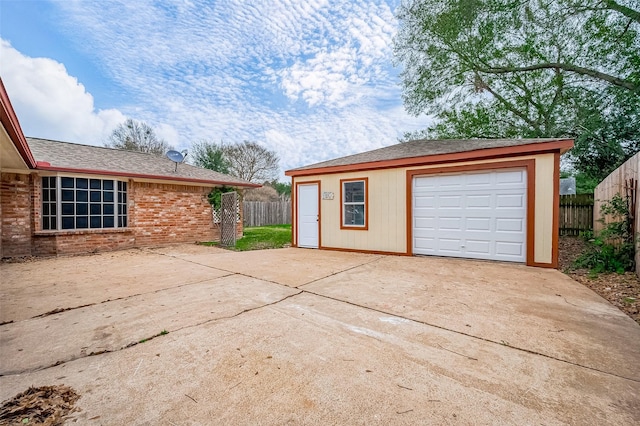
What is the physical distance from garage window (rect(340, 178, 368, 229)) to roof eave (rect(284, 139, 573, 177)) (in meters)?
0.42

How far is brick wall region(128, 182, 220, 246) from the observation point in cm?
912

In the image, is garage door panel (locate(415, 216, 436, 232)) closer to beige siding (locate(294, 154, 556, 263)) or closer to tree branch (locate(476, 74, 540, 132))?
beige siding (locate(294, 154, 556, 263))

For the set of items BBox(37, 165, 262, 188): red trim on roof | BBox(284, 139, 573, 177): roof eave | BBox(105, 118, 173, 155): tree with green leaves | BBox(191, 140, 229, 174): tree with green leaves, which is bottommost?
BBox(37, 165, 262, 188): red trim on roof

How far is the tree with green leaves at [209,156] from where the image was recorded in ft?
64.0

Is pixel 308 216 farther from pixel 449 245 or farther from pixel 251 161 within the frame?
pixel 251 161

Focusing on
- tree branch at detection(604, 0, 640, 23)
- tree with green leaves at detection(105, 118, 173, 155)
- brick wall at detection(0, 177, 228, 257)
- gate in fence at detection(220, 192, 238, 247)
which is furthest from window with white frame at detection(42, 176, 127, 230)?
tree branch at detection(604, 0, 640, 23)

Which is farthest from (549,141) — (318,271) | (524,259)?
(318,271)

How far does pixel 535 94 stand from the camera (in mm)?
Result: 12250

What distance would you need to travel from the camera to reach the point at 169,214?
9.83 metres

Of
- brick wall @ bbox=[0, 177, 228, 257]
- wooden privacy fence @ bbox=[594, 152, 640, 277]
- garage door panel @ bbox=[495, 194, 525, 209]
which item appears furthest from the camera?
brick wall @ bbox=[0, 177, 228, 257]

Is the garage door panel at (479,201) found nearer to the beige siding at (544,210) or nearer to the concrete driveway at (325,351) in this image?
the beige siding at (544,210)

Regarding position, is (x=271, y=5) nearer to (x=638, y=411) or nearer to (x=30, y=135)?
(x=30, y=135)

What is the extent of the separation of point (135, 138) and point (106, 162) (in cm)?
1442

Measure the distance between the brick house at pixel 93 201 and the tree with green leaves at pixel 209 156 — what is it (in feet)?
27.4
